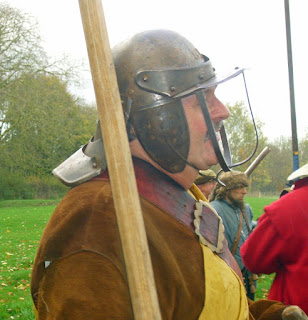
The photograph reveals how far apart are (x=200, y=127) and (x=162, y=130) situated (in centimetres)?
18

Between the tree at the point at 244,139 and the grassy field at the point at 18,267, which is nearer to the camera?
the grassy field at the point at 18,267

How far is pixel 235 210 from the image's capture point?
5578 mm

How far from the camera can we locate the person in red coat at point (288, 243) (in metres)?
2.87

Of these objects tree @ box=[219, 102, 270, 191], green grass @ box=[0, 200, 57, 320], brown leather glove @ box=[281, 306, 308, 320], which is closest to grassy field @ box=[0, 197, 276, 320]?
green grass @ box=[0, 200, 57, 320]

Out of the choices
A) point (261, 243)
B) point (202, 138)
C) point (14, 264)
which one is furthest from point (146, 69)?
point (14, 264)

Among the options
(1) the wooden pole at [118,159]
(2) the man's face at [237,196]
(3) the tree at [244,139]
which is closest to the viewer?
(1) the wooden pole at [118,159]

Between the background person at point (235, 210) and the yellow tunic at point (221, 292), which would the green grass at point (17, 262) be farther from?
the yellow tunic at point (221, 292)

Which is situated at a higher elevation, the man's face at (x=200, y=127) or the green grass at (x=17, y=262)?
the man's face at (x=200, y=127)

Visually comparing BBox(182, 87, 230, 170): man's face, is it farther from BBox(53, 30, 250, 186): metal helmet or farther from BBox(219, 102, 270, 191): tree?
BBox(219, 102, 270, 191): tree

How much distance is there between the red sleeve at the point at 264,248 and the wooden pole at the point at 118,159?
1950mm

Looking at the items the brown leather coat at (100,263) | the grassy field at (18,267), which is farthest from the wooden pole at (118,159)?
the grassy field at (18,267)

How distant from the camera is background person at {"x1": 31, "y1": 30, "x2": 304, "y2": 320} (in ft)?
4.67

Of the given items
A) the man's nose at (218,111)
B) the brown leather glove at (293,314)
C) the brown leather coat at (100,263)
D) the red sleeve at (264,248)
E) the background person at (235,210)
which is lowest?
the background person at (235,210)

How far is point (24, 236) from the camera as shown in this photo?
13.2 metres
